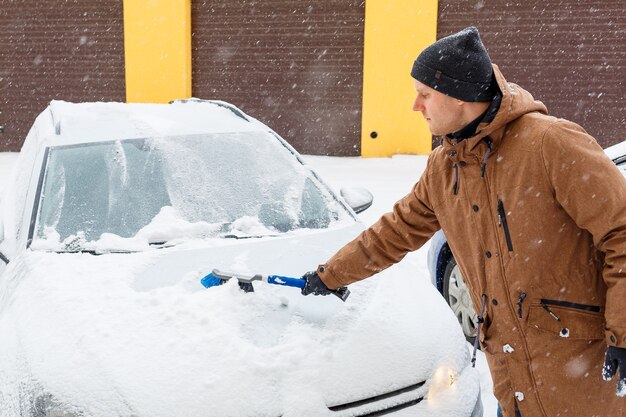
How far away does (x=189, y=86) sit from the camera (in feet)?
37.7

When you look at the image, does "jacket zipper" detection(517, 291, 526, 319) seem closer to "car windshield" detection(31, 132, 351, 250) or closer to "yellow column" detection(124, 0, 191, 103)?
"car windshield" detection(31, 132, 351, 250)

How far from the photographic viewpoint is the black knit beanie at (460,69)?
1.97 meters

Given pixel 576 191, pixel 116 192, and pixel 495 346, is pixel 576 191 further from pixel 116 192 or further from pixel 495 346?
pixel 116 192

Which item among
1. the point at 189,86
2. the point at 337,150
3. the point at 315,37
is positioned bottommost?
the point at 337,150

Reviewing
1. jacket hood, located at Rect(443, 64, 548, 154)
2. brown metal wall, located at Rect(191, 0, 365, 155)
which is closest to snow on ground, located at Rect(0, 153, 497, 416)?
brown metal wall, located at Rect(191, 0, 365, 155)

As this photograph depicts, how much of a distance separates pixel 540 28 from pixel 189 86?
234 inches

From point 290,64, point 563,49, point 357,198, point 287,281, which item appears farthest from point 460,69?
point 290,64

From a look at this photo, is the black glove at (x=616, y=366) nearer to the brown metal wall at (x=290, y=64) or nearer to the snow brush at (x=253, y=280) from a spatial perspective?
the snow brush at (x=253, y=280)

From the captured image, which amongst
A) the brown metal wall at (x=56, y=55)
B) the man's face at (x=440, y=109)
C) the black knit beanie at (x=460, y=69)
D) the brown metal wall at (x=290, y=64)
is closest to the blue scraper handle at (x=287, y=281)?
the man's face at (x=440, y=109)

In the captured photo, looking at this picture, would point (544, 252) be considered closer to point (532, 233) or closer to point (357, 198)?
point (532, 233)

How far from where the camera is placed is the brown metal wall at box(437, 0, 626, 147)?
33.3 feet

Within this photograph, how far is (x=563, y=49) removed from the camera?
10.3 metres

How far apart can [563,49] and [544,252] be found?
9.39 m

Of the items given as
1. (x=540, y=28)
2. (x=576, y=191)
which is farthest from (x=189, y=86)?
(x=576, y=191)
